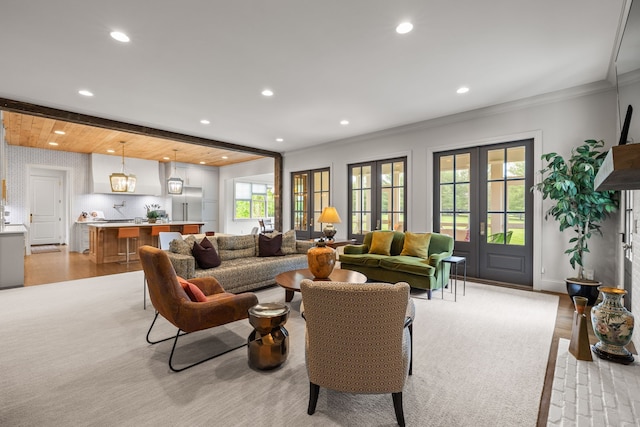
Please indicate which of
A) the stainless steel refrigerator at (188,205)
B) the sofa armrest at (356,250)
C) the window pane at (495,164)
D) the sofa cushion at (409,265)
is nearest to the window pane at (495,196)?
the window pane at (495,164)

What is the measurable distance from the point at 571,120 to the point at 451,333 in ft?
11.5

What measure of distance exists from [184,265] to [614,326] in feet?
13.4

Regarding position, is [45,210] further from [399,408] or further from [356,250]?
[399,408]

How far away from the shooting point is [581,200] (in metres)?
3.71

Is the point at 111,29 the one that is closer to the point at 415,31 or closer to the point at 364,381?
the point at 415,31

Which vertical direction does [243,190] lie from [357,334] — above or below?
above

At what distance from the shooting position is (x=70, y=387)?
2043 mm

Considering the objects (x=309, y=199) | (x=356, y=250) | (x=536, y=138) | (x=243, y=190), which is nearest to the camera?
(x=536, y=138)

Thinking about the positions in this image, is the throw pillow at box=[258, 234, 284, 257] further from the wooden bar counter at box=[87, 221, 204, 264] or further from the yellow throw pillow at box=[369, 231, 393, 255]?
the wooden bar counter at box=[87, 221, 204, 264]

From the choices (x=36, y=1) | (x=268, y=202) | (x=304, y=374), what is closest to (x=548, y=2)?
(x=304, y=374)

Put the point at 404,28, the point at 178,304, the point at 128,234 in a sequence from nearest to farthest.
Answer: the point at 178,304, the point at 404,28, the point at 128,234

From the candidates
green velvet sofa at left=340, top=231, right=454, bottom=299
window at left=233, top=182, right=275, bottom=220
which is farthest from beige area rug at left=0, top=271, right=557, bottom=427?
window at left=233, top=182, right=275, bottom=220

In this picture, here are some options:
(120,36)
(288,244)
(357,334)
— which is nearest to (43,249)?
(288,244)

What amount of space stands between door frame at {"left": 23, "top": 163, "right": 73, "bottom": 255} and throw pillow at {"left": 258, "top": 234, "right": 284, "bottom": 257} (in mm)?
7118
